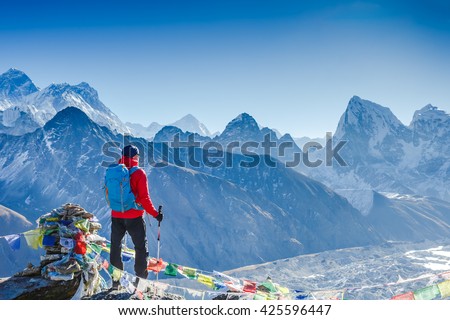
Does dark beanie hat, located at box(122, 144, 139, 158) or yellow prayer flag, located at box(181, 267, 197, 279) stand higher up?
dark beanie hat, located at box(122, 144, 139, 158)

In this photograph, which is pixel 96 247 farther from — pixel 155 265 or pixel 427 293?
pixel 427 293

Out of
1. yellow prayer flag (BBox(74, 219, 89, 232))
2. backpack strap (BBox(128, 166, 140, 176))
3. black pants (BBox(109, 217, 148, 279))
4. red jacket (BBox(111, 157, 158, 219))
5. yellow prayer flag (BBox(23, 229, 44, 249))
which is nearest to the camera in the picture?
red jacket (BBox(111, 157, 158, 219))

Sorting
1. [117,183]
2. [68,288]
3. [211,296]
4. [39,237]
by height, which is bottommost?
[211,296]

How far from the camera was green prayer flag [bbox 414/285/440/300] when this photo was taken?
16.1 metres

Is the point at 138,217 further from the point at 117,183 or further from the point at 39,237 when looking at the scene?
the point at 39,237

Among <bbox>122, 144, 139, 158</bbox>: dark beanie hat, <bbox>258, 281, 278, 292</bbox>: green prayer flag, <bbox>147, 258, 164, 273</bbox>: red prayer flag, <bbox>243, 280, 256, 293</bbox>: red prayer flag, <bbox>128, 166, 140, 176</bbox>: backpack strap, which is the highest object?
<bbox>122, 144, 139, 158</bbox>: dark beanie hat

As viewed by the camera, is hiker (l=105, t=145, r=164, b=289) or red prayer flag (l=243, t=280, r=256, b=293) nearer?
hiker (l=105, t=145, r=164, b=289)

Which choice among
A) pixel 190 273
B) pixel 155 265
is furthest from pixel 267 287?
pixel 155 265

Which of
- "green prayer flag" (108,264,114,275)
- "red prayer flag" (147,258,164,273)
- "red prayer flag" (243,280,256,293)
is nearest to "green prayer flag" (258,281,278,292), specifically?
"red prayer flag" (243,280,256,293)

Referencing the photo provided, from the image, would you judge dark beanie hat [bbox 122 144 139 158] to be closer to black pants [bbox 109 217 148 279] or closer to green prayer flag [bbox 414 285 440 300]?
black pants [bbox 109 217 148 279]

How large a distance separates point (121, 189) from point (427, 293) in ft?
37.6
